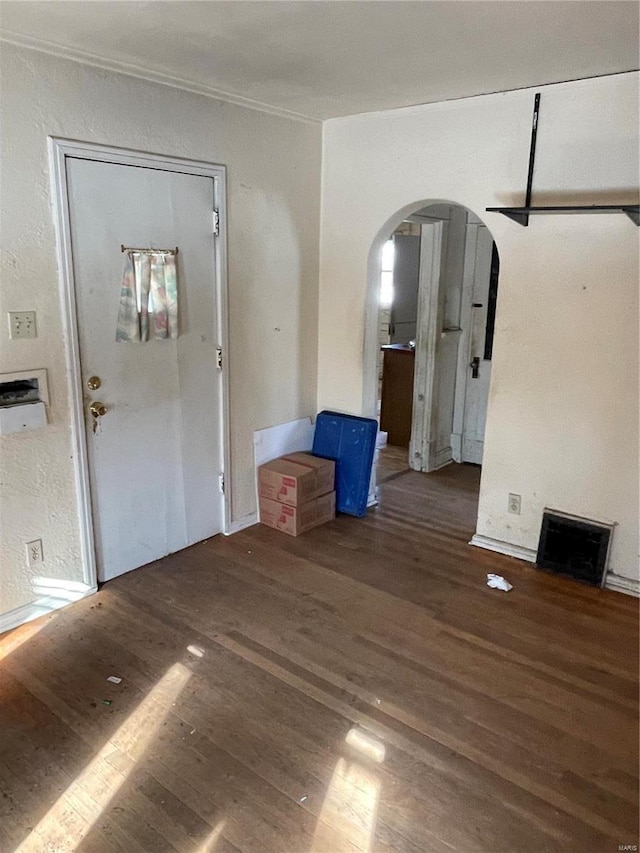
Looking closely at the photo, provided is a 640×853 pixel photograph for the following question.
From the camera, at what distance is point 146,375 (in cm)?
312

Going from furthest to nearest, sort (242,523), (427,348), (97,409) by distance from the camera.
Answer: (427,348) → (242,523) → (97,409)

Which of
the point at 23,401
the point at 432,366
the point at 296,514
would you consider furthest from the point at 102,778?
the point at 432,366

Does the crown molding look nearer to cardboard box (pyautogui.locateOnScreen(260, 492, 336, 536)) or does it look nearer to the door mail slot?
the door mail slot

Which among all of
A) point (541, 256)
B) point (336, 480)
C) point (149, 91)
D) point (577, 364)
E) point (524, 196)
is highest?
point (149, 91)

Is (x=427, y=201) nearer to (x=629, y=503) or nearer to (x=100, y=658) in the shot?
(x=629, y=503)

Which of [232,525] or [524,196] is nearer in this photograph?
[524,196]

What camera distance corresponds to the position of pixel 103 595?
304 cm

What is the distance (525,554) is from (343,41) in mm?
2605

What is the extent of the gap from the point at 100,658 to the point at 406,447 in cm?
339

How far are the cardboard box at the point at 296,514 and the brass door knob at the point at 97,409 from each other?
1.20 m

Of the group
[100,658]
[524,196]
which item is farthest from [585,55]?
[100,658]

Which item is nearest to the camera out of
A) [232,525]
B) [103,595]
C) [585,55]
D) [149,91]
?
[585,55]

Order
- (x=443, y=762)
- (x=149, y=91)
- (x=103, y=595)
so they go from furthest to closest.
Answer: (x=103, y=595)
(x=149, y=91)
(x=443, y=762)

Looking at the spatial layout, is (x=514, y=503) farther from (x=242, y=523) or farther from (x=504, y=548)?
(x=242, y=523)
